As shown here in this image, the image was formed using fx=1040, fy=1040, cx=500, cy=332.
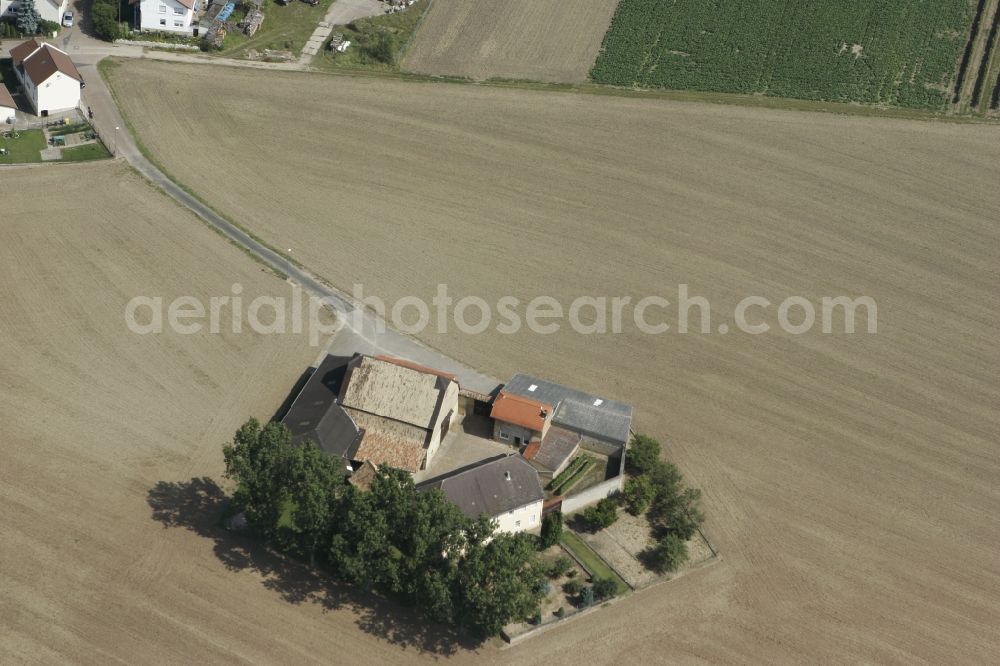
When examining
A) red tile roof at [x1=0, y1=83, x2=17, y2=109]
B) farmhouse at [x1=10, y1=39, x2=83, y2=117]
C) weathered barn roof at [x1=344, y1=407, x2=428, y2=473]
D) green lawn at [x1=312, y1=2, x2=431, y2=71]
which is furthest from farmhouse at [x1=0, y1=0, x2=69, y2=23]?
weathered barn roof at [x1=344, y1=407, x2=428, y2=473]

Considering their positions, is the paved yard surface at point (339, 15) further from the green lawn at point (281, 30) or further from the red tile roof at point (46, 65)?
the red tile roof at point (46, 65)

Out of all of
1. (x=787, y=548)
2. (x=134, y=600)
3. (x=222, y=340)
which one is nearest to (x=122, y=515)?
(x=134, y=600)

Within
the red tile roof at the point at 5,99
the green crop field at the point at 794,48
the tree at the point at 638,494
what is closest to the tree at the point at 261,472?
the tree at the point at 638,494

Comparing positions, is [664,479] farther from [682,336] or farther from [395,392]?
[395,392]

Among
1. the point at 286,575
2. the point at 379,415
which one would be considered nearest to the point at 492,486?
the point at 379,415

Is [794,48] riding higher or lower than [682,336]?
higher

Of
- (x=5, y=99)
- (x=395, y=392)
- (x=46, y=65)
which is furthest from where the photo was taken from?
(x=46, y=65)

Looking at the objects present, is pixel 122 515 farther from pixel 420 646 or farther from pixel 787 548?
pixel 787 548

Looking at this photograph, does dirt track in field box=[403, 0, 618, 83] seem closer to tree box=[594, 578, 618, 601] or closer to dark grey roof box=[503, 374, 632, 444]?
dark grey roof box=[503, 374, 632, 444]
